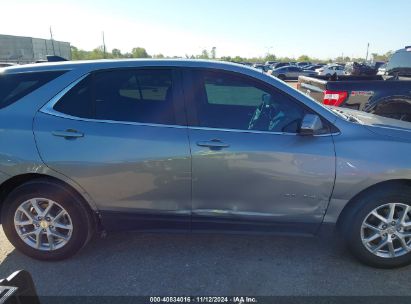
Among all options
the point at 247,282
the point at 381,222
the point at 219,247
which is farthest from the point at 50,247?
the point at 381,222

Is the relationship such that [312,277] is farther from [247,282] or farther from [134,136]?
[134,136]


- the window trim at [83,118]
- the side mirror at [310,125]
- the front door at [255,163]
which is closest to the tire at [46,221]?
the window trim at [83,118]

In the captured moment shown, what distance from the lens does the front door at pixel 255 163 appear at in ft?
8.63

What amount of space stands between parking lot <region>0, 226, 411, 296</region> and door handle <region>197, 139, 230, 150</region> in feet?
3.58

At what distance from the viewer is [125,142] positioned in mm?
2650

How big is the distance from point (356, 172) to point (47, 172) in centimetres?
255

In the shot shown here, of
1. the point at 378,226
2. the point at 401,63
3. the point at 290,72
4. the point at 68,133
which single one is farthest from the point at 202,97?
the point at 290,72

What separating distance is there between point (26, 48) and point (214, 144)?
51568 mm

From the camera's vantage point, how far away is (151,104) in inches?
110

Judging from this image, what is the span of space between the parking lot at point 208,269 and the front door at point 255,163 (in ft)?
1.18

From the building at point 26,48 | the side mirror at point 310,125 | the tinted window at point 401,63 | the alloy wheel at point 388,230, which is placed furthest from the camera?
the building at point 26,48

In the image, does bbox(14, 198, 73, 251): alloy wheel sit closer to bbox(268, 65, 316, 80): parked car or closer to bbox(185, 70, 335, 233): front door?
bbox(185, 70, 335, 233): front door

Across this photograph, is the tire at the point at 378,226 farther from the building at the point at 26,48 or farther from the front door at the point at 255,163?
the building at the point at 26,48

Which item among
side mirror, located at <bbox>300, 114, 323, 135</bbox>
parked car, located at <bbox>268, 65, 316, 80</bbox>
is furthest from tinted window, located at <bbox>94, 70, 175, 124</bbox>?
parked car, located at <bbox>268, 65, 316, 80</bbox>
